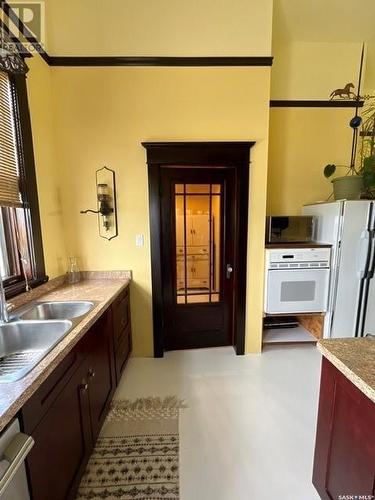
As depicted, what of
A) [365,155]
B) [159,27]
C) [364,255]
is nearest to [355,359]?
[364,255]

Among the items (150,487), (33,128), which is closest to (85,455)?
(150,487)

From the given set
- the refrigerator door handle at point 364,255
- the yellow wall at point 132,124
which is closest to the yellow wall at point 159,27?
the yellow wall at point 132,124

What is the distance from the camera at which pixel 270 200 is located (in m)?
3.10

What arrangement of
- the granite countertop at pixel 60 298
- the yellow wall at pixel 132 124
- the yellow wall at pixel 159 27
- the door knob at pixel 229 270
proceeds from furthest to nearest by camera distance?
1. the door knob at pixel 229 270
2. the yellow wall at pixel 132 124
3. the yellow wall at pixel 159 27
4. the granite countertop at pixel 60 298

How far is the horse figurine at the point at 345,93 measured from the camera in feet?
9.12

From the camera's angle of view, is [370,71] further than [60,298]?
Yes

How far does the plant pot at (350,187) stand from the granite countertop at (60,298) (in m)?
2.44

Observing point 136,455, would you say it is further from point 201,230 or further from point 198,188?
point 198,188

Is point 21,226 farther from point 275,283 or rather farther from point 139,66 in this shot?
point 275,283

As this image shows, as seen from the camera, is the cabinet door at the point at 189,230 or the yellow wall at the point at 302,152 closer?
the cabinet door at the point at 189,230

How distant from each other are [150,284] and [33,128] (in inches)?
67.7

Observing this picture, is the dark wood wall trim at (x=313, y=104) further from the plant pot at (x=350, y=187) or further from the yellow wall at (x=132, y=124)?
the plant pot at (x=350, y=187)

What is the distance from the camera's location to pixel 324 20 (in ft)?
8.20

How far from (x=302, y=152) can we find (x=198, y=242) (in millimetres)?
1802
